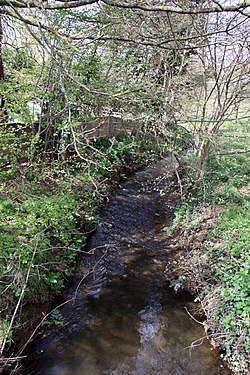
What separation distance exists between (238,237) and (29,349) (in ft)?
13.1

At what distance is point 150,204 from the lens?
926 centimetres

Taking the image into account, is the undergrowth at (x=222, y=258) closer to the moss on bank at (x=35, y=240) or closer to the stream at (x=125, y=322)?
the stream at (x=125, y=322)

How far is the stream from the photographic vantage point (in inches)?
155

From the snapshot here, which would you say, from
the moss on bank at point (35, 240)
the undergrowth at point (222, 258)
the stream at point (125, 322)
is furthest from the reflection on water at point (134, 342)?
the moss on bank at point (35, 240)

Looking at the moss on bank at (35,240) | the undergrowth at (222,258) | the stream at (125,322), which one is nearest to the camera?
the moss on bank at (35,240)

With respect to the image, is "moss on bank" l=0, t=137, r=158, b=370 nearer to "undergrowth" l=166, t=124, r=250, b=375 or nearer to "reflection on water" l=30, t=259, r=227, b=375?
"reflection on water" l=30, t=259, r=227, b=375

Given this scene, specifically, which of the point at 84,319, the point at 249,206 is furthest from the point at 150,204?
the point at 84,319

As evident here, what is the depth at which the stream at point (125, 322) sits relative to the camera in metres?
3.94

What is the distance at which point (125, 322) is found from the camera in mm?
4691

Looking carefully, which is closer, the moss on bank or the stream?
the moss on bank

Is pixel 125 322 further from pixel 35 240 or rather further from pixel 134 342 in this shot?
pixel 35 240

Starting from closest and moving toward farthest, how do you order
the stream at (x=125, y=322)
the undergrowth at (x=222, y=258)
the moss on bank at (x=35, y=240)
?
the moss on bank at (x=35, y=240)
the stream at (x=125, y=322)
the undergrowth at (x=222, y=258)

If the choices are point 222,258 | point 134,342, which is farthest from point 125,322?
point 222,258

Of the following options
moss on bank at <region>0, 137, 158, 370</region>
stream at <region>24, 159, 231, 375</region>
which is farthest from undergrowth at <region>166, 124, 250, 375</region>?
moss on bank at <region>0, 137, 158, 370</region>
